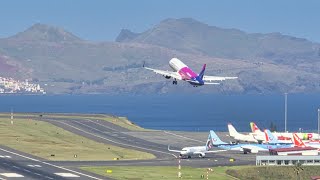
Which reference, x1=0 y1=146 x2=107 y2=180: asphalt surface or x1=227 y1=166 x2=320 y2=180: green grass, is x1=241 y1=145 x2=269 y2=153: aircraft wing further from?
x1=0 y1=146 x2=107 y2=180: asphalt surface

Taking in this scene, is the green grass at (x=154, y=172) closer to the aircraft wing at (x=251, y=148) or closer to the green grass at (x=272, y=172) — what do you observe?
the green grass at (x=272, y=172)

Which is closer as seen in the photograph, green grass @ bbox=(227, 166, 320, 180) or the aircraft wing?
green grass @ bbox=(227, 166, 320, 180)

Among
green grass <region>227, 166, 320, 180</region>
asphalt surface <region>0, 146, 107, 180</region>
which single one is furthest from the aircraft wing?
asphalt surface <region>0, 146, 107, 180</region>

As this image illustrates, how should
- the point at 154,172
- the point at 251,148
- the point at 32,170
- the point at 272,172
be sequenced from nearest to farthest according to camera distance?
the point at 32,170
the point at 154,172
the point at 272,172
the point at 251,148

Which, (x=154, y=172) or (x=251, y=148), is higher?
(x=251, y=148)

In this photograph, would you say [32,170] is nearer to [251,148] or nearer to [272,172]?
[272,172]

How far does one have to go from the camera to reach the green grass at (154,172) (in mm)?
147375

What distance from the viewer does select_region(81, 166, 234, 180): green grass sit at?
147 metres

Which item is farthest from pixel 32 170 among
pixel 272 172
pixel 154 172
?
pixel 272 172

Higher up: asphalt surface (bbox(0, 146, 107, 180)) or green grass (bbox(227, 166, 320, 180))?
green grass (bbox(227, 166, 320, 180))

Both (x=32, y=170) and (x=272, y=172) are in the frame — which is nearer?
(x=32, y=170)

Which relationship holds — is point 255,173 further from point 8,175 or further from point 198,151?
point 8,175

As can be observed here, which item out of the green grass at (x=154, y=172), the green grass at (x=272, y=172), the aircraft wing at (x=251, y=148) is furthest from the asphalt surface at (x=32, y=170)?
the aircraft wing at (x=251, y=148)

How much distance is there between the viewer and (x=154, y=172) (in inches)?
6083
